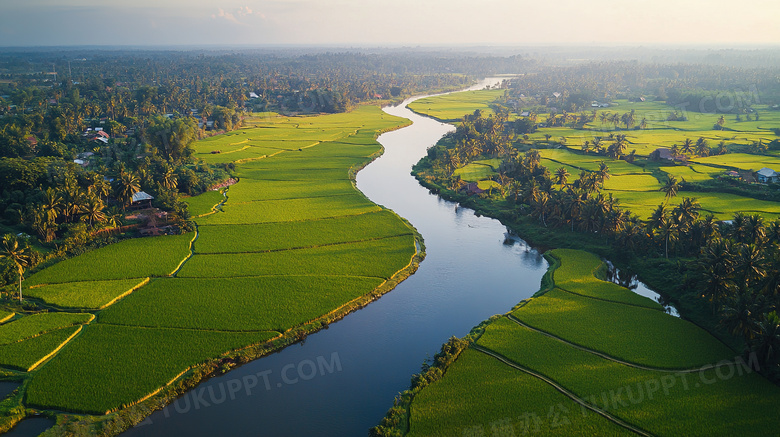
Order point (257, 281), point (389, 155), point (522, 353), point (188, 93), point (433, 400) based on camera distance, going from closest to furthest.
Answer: point (433, 400) → point (522, 353) → point (257, 281) → point (389, 155) → point (188, 93)

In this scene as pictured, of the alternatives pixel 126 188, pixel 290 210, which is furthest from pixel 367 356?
pixel 126 188

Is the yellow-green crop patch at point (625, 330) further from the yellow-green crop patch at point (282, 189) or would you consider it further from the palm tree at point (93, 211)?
the palm tree at point (93, 211)

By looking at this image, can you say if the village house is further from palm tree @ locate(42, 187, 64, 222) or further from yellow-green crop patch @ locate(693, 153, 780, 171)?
palm tree @ locate(42, 187, 64, 222)

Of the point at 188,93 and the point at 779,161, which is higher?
the point at 188,93

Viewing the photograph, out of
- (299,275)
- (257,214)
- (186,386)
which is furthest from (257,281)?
(257,214)

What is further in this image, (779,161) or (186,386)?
(779,161)

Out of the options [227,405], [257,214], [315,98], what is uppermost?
[315,98]

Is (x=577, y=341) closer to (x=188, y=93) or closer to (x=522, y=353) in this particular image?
(x=522, y=353)

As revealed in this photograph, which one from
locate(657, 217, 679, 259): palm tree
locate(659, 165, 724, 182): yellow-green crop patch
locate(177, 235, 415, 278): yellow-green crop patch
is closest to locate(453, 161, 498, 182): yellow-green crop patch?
locate(659, 165, 724, 182): yellow-green crop patch
